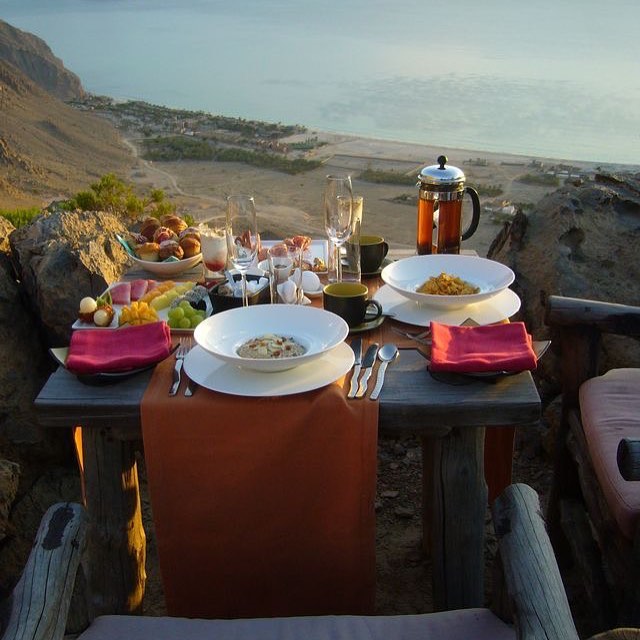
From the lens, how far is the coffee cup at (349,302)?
212 centimetres

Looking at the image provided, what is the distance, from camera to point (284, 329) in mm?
2064

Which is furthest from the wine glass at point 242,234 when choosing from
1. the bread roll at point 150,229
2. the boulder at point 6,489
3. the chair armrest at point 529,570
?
the boulder at point 6,489

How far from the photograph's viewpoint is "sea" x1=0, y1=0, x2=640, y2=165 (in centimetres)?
1759

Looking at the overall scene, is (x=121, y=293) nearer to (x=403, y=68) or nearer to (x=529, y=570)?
(x=529, y=570)

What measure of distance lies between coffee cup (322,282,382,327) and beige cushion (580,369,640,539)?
76cm

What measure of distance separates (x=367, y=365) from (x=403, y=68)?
28.3 m

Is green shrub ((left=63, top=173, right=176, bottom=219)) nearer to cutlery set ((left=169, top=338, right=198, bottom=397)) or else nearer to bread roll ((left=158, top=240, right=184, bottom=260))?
bread roll ((left=158, top=240, right=184, bottom=260))

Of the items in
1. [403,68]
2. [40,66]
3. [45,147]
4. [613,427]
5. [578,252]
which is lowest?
[45,147]

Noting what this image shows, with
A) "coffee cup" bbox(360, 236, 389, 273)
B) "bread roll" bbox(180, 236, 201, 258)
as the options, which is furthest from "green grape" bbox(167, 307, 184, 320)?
"coffee cup" bbox(360, 236, 389, 273)

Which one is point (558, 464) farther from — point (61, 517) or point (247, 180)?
point (247, 180)

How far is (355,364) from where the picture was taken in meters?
1.96

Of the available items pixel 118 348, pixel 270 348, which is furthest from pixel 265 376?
pixel 118 348

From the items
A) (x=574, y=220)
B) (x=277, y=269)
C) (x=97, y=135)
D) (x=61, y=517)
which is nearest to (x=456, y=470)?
(x=277, y=269)

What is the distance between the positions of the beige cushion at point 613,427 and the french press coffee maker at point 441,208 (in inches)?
27.9
